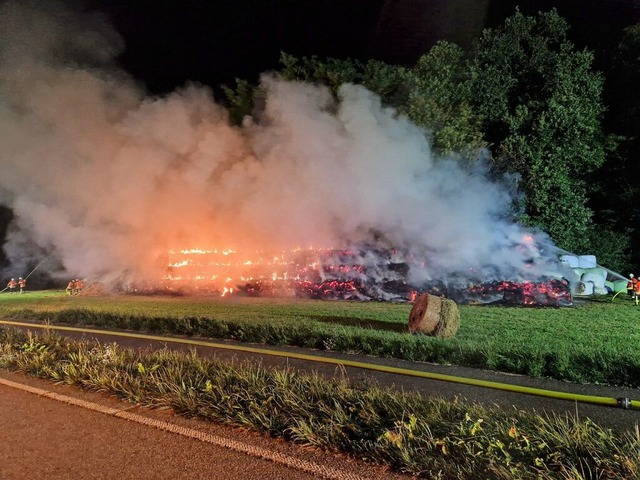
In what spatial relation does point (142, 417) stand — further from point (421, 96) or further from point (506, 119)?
point (506, 119)

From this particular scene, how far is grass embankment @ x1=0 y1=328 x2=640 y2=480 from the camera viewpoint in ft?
11.4

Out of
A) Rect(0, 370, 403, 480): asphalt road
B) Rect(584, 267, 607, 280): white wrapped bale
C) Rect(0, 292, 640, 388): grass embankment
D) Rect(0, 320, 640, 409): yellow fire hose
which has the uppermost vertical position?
Rect(584, 267, 607, 280): white wrapped bale

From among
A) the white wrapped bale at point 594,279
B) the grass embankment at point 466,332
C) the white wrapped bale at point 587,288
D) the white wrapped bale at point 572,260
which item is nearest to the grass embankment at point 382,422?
the grass embankment at point 466,332

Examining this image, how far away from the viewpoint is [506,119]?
2314 cm

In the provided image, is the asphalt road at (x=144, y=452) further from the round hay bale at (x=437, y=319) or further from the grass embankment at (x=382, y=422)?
the round hay bale at (x=437, y=319)

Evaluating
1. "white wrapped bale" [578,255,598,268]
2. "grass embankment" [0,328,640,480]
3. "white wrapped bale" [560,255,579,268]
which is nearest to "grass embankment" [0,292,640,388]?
"grass embankment" [0,328,640,480]

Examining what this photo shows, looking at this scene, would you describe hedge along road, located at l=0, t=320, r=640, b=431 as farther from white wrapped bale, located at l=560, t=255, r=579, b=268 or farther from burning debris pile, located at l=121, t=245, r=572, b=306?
white wrapped bale, located at l=560, t=255, r=579, b=268

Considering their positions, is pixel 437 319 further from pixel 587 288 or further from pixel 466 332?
pixel 587 288

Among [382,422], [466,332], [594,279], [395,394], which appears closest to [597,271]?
[594,279]

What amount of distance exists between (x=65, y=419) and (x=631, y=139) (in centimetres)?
2889

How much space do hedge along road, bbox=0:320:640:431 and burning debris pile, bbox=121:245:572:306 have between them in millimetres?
9417

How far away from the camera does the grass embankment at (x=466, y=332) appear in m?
6.64

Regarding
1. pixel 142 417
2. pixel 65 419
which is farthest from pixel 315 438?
pixel 65 419

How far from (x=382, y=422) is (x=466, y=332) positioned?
6444 millimetres
